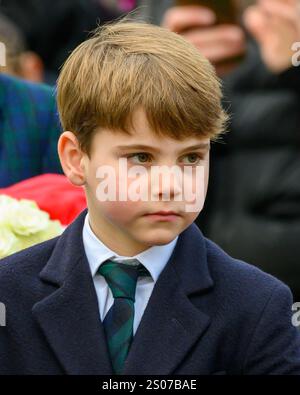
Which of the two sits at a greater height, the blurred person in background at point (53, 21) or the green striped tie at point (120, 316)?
the blurred person in background at point (53, 21)

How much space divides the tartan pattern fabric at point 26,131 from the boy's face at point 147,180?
3.84 ft

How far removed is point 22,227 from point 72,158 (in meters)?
0.41

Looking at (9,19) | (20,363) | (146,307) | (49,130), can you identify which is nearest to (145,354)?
(146,307)

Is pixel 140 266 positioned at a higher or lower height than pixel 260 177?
higher

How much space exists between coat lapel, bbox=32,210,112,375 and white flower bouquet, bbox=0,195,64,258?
0.35 meters

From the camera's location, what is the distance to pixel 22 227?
3053 mm

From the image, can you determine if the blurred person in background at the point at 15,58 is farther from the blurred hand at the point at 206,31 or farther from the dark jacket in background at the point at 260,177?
the dark jacket in background at the point at 260,177

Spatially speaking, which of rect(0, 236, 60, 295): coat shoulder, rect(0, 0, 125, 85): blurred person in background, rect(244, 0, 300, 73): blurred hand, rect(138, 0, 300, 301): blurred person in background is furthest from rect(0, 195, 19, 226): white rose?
rect(0, 0, 125, 85): blurred person in background

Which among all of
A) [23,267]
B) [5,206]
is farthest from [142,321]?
[5,206]

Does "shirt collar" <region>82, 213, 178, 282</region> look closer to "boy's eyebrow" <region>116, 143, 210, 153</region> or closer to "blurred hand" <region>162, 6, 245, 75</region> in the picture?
"boy's eyebrow" <region>116, 143, 210, 153</region>

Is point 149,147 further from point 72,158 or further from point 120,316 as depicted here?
point 120,316

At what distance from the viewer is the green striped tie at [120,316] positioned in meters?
2.58

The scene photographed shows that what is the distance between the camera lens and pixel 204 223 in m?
4.46

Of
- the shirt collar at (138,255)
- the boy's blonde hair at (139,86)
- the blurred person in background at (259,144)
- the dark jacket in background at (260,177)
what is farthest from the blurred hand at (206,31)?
the shirt collar at (138,255)
